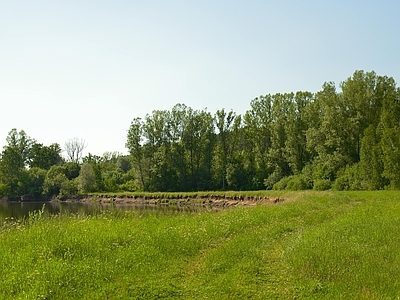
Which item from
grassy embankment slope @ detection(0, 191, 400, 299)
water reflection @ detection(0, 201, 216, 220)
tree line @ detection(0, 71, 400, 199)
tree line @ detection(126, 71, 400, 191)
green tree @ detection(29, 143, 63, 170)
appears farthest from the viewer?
green tree @ detection(29, 143, 63, 170)

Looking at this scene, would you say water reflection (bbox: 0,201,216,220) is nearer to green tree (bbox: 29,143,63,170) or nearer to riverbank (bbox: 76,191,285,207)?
riverbank (bbox: 76,191,285,207)

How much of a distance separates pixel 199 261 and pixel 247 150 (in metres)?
67.9

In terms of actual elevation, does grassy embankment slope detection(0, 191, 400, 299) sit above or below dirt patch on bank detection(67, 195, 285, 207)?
above

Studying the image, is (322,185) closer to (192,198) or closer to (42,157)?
(192,198)

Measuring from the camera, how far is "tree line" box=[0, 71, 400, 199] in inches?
2062

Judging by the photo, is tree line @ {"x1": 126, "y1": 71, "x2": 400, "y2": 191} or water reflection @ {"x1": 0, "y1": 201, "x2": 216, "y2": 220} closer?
water reflection @ {"x1": 0, "y1": 201, "x2": 216, "y2": 220}

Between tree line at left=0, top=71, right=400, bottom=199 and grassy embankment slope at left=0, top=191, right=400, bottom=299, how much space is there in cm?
3540

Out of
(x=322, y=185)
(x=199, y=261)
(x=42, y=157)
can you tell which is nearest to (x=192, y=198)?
(x=322, y=185)

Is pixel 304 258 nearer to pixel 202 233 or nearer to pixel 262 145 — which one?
pixel 202 233

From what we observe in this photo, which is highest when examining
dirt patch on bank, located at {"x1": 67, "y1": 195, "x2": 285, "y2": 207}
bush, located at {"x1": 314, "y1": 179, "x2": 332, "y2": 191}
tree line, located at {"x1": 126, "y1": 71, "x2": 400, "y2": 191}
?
tree line, located at {"x1": 126, "y1": 71, "x2": 400, "y2": 191}

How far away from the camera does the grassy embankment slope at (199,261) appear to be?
8.95m

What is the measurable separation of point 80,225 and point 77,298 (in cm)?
695

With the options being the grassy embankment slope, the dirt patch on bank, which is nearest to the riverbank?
the dirt patch on bank

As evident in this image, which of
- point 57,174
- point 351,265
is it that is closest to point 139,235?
point 351,265
